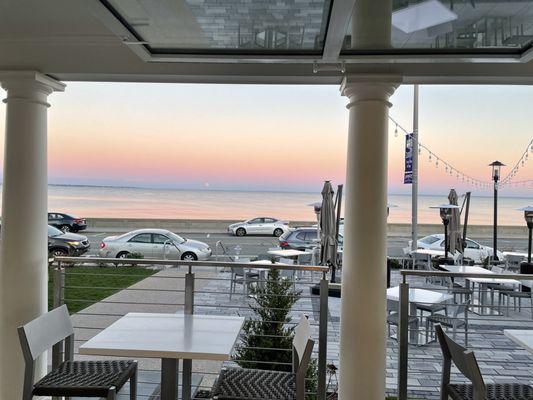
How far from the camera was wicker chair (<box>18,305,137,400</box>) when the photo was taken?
212 cm

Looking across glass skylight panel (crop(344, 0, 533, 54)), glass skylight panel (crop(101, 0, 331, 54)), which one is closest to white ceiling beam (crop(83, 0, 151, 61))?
glass skylight panel (crop(101, 0, 331, 54))

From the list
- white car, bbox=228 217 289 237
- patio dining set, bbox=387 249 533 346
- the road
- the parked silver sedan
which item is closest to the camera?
patio dining set, bbox=387 249 533 346

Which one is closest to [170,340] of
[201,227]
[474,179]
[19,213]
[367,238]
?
[367,238]

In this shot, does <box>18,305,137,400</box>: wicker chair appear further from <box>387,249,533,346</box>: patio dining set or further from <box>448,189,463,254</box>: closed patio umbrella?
<box>448,189,463,254</box>: closed patio umbrella

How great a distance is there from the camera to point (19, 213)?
9.64ft

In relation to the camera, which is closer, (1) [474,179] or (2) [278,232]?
(1) [474,179]

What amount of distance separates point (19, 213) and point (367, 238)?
241cm

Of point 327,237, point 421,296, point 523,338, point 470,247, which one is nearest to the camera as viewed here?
point 523,338

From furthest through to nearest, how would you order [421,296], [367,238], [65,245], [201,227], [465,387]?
[201,227] < [65,245] < [421,296] < [367,238] < [465,387]

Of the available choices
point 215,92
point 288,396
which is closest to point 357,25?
point 288,396

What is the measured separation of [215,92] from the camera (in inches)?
1204

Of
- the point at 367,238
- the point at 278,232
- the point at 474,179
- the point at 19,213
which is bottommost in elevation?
the point at 278,232

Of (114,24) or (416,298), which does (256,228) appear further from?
(114,24)

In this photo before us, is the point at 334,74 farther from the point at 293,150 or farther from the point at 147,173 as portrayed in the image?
the point at 147,173
